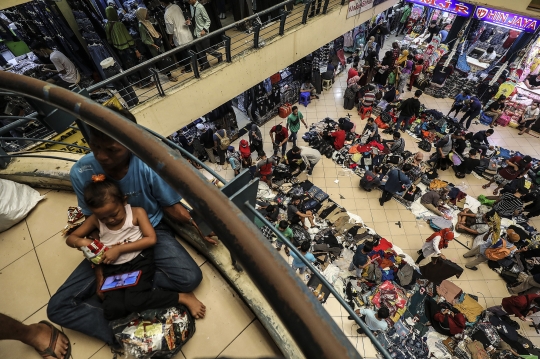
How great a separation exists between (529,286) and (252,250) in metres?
7.01

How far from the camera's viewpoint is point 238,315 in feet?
Result: 5.81

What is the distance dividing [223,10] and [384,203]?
809cm

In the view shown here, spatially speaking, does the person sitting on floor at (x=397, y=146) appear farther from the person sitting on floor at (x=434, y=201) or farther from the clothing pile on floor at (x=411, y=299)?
the clothing pile on floor at (x=411, y=299)

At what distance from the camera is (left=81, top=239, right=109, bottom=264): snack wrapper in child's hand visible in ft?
5.55

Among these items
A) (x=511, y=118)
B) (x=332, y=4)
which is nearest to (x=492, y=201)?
(x=511, y=118)

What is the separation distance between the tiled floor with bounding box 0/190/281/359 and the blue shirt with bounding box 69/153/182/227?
477mm

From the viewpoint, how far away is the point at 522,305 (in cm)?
477

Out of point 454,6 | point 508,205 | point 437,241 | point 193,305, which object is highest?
point 193,305

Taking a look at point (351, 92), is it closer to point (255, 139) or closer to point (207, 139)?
point (255, 139)

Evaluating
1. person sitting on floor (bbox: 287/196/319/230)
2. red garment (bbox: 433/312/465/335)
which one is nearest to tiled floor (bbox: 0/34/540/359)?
person sitting on floor (bbox: 287/196/319/230)

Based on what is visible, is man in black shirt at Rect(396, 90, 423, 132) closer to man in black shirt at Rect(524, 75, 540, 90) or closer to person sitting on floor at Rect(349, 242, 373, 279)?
man in black shirt at Rect(524, 75, 540, 90)

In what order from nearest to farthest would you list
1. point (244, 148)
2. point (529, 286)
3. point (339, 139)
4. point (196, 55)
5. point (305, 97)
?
point (196, 55), point (529, 286), point (244, 148), point (339, 139), point (305, 97)

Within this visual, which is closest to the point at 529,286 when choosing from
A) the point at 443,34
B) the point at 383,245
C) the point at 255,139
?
the point at 383,245

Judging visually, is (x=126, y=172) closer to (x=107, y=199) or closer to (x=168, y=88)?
(x=107, y=199)
